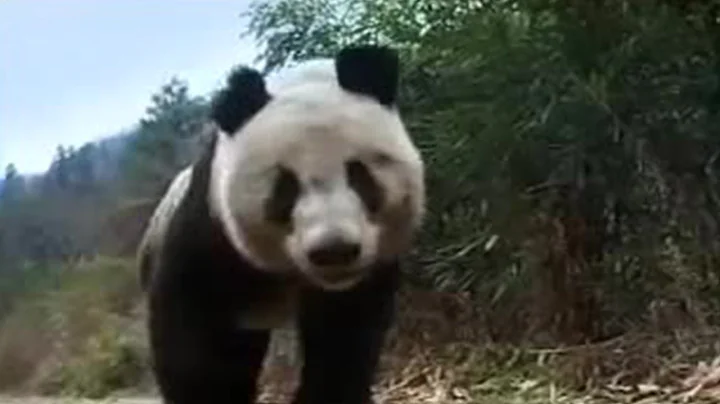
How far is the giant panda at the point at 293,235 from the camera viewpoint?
1.74m

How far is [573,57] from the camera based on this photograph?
118 inches

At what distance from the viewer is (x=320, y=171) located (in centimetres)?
174

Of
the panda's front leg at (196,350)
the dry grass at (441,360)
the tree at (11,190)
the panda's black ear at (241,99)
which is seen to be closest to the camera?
the panda's black ear at (241,99)

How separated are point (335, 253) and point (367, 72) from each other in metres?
0.24

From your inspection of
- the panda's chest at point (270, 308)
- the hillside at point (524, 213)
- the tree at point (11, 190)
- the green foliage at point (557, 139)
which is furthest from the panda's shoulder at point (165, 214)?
the green foliage at point (557, 139)

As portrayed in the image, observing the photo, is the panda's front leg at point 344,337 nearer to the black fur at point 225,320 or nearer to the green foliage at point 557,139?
the black fur at point 225,320

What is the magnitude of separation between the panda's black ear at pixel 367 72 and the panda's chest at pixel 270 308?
0.23m

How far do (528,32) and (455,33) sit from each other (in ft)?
0.43

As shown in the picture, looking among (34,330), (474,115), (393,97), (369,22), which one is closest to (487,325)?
(474,115)

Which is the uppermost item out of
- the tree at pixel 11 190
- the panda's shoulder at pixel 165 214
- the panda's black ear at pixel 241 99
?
the panda's black ear at pixel 241 99

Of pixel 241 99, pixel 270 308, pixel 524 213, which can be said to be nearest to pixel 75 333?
pixel 524 213

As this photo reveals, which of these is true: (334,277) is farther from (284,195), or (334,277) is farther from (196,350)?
(196,350)

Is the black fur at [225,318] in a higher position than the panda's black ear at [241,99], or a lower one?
lower

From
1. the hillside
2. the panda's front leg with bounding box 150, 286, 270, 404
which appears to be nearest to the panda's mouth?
the panda's front leg with bounding box 150, 286, 270, 404
